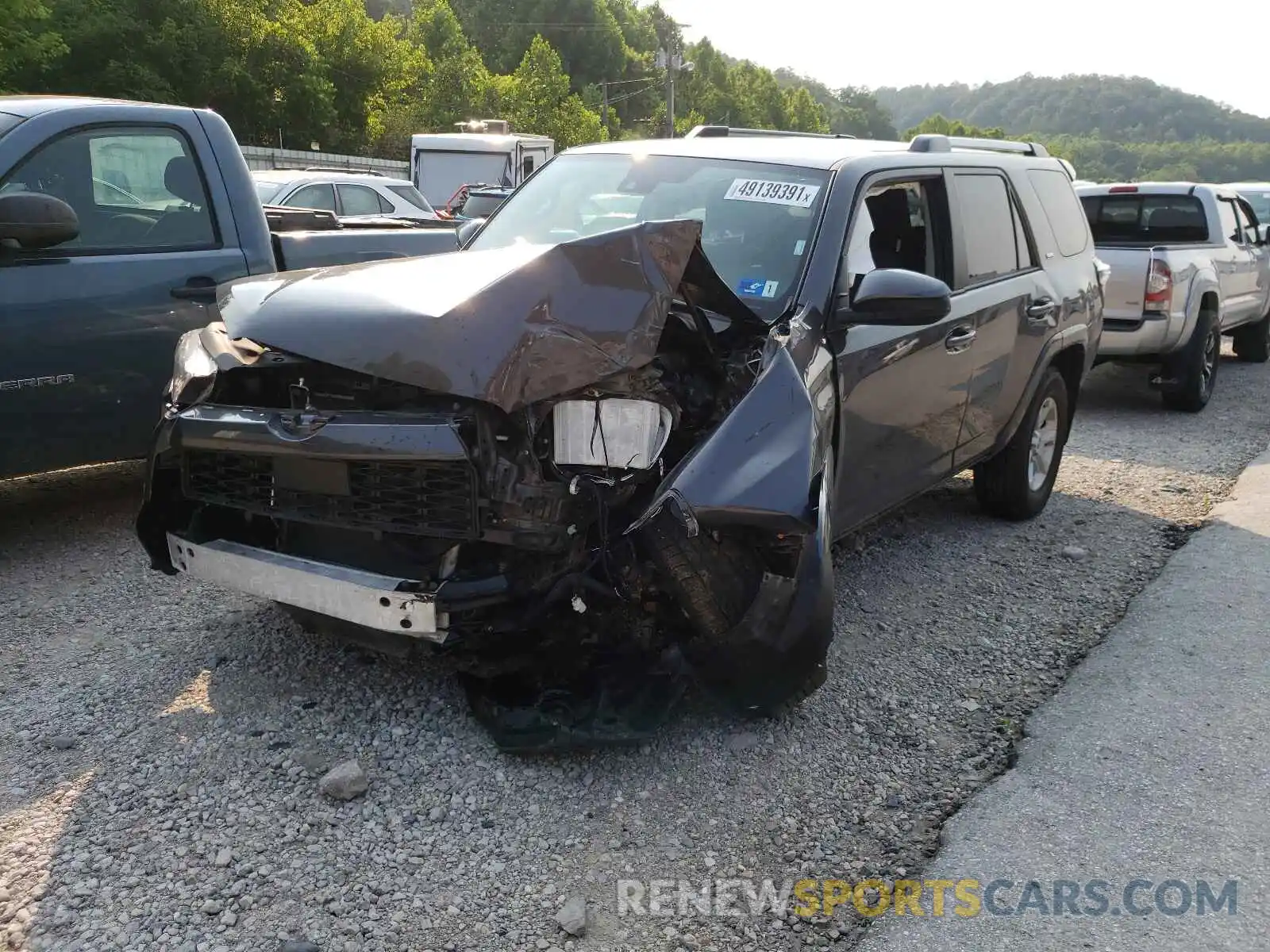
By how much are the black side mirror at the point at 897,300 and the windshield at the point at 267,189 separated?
9570mm

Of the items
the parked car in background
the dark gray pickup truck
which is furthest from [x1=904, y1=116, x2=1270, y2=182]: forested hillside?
the dark gray pickup truck

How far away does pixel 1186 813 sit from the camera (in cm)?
322

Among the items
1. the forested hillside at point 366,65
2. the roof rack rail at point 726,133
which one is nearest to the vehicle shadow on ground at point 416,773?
the roof rack rail at point 726,133

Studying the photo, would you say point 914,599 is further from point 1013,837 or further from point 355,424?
point 355,424

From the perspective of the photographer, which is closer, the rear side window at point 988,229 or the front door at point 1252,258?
the rear side window at point 988,229

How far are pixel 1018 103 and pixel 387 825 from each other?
18817 cm

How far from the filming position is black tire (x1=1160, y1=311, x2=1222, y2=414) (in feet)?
31.0

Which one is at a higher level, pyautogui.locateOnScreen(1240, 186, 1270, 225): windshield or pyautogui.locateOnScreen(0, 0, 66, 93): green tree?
pyautogui.locateOnScreen(0, 0, 66, 93): green tree

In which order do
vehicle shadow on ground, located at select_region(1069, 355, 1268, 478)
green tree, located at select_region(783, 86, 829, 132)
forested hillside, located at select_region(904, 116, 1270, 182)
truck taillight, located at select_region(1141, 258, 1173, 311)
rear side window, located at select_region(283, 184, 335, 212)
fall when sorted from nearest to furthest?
vehicle shadow on ground, located at select_region(1069, 355, 1268, 478), truck taillight, located at select_region(1141, 258, 1173, 311), rear side window, located at select_region(283, 184, 335, 212), green tree, located at select_region(783, 86, 829, 132), forested hillside, located at select_region(904, 116, 1270, 182)

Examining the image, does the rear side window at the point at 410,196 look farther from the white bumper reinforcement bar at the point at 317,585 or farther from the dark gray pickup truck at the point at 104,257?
the white bumper reinforcement bar at the point at 317,585

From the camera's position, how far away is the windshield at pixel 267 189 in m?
11.9

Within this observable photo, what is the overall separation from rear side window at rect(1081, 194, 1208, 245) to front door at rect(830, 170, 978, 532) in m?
6.55

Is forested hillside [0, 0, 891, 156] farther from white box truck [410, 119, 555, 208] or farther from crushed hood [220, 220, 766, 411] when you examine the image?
crushed hood [220, 220, 766, 411]

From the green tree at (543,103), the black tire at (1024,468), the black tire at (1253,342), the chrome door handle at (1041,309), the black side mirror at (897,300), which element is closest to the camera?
the black side mirror at (897,300)
